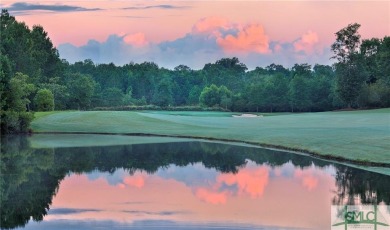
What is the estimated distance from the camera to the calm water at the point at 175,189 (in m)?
17.1

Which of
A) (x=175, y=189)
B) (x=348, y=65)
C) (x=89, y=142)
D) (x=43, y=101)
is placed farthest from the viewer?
(x=348, y=65)

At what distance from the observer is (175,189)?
894 inches

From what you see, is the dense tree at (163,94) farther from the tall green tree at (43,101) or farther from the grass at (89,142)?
the grass at (89,142)

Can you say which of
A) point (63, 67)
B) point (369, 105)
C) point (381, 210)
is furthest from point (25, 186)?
point (63, 67)

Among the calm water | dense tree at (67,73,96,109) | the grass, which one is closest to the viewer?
the calm water

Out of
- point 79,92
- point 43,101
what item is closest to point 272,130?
point 43,101

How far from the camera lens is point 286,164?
101ft

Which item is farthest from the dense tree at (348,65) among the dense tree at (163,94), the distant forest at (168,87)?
the dense tree at (163,94)

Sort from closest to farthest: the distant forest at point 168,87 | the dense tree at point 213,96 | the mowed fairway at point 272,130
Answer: the mowed fairway at point 272,130 < the distant forest at point 168,87 < the dense tree at point 213,96

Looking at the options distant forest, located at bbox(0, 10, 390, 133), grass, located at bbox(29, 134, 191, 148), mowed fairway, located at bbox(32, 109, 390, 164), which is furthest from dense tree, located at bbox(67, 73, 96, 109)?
grass, located at bbox(29, 134, 191, 148)

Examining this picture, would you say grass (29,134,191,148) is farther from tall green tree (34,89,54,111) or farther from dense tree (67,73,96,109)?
dense tree (67,73,96,109)

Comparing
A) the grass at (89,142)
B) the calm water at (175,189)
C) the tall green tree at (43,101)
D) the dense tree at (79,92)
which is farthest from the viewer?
the dense tree at (79,92)

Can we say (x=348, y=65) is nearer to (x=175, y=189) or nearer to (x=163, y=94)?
(x=163, y=94)

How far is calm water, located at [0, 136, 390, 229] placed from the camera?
1714 cm
